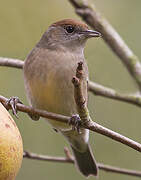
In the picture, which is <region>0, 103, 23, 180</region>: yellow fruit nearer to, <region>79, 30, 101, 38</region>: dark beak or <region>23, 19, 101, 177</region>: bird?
<region>23, 19, 101, 177</region>: bird

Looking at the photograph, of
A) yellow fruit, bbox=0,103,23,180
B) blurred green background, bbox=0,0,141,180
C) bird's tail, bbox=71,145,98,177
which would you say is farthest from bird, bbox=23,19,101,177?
blurred green background, bbox=0,0,141,180

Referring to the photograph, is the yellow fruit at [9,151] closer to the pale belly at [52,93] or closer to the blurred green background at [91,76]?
the pale belly at [52,93]

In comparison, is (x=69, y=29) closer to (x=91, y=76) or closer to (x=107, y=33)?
(x=107, y=33)

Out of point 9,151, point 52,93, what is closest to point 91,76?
point 52,93

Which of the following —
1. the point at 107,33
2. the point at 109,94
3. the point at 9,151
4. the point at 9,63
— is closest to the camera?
the point at 9,151

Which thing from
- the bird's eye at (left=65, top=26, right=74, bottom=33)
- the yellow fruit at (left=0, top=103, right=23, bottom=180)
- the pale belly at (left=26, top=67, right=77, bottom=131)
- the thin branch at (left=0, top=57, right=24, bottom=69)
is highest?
the yellow fruit at (left=0, top=103, right=23, bottom=180)

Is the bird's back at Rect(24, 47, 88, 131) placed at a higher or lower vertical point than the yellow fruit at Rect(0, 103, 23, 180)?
lower

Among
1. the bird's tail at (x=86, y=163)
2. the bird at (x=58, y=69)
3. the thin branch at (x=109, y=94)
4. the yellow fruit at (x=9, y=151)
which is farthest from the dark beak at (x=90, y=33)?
the yellow fruit at (x=9, y=151)
